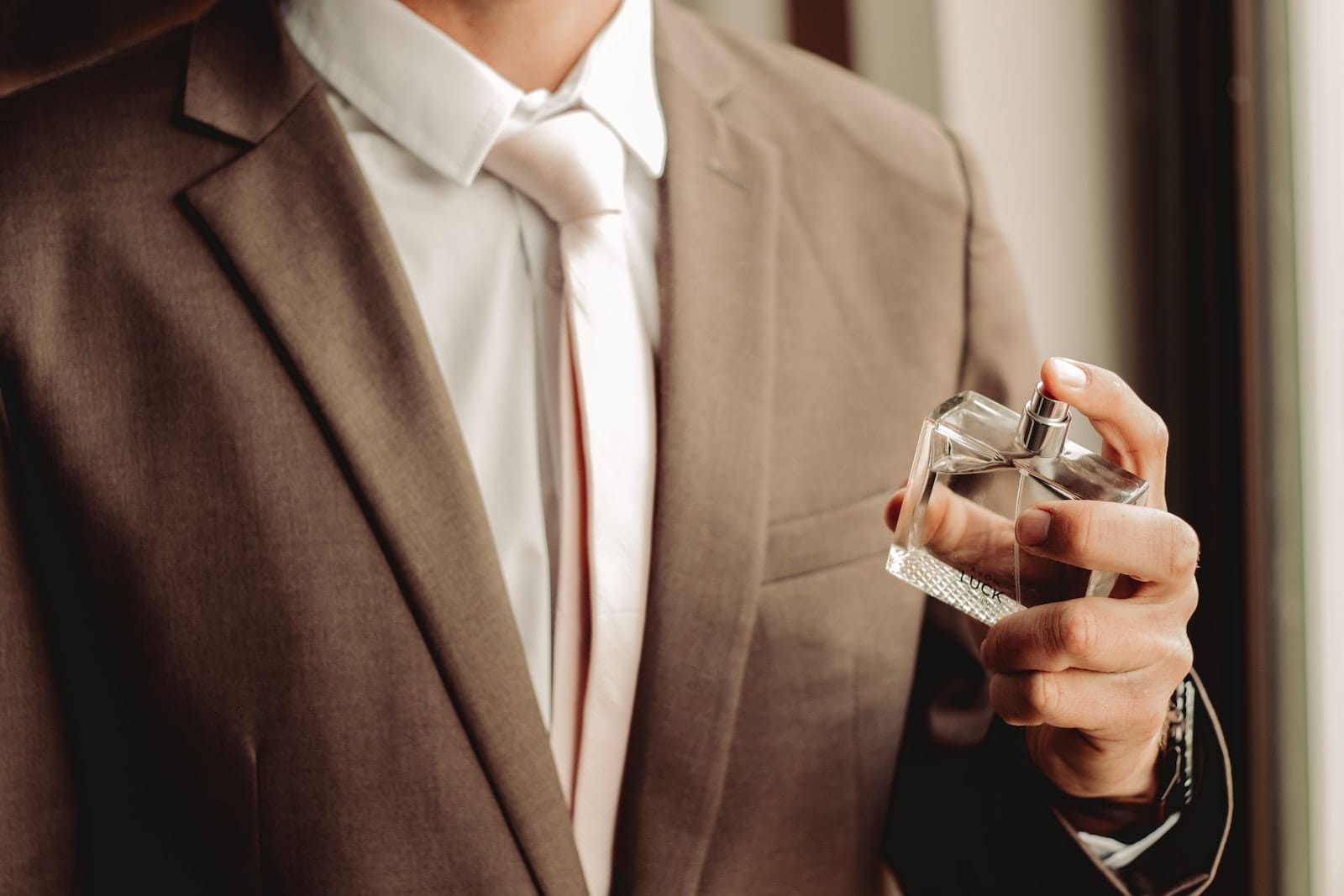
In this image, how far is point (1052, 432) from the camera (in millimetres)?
572

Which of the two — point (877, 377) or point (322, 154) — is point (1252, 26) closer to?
point (877, 377)

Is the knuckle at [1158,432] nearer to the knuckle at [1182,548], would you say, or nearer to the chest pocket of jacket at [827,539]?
the knuckle at [1182,548]

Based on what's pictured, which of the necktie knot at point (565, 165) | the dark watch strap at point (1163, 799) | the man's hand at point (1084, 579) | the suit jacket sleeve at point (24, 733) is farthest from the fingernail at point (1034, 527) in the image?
the suit jacket sleeve at point (24, 733)

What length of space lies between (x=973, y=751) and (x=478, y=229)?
554 millimetres

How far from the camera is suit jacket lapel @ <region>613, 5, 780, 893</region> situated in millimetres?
743

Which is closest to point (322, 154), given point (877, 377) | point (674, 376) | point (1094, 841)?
point (674, 376)

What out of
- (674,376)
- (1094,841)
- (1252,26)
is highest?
(1252,26)

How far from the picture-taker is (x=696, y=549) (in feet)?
2.45

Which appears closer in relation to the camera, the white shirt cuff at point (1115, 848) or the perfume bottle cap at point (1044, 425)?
the perfume bottle cap at point (1044, 425)

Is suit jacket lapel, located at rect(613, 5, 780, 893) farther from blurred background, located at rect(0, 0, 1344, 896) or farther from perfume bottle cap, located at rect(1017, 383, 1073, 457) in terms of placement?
blurred background, located at rect(0, 0, 1344, 896)

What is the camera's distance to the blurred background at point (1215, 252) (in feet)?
3.37

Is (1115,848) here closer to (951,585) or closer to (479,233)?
(951,585)

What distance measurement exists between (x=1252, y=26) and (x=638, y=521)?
78 centimetres

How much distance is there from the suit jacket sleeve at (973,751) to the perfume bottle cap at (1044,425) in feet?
0.93
